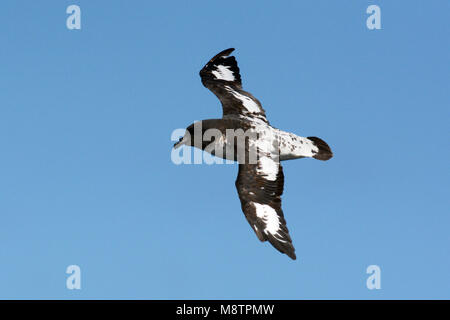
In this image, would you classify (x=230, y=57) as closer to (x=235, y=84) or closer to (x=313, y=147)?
(x=235, y=84)

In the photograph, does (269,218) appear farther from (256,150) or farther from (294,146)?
(294,146)

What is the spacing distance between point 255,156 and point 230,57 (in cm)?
521

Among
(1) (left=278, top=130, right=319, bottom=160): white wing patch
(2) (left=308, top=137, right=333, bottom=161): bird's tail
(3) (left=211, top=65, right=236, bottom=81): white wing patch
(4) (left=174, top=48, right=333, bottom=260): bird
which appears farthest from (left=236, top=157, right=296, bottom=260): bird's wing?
(3) (left=211, top=65, right=236, bottom=81): white wing patch

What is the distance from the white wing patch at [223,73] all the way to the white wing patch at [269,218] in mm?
5553

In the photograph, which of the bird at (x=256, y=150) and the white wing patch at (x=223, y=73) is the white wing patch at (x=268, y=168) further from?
the white wing patch at (x=223, y=73)

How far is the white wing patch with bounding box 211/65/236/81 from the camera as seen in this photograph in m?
20.5

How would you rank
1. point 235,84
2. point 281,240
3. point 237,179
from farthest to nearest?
point 235,84
point 237,179
point 281,240

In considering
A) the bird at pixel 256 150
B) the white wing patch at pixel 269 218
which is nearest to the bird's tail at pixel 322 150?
the bird at pixel 256 150

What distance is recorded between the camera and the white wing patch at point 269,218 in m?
15.6

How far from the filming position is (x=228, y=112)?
19.1m

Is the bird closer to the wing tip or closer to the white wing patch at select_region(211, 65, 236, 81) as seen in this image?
the white wing patch at select_region(211, 65, 236, 81)

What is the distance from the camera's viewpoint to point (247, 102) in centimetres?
1939

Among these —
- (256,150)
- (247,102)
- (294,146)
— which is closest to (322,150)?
(294,146)
